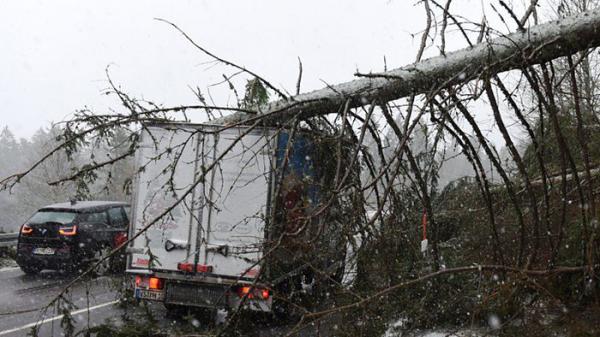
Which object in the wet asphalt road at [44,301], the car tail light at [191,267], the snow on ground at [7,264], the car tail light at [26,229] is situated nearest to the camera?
the car tail light at [191,267]

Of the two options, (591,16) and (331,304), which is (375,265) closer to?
(331,304)

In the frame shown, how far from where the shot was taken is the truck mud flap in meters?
6.98

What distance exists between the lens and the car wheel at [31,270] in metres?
11.5

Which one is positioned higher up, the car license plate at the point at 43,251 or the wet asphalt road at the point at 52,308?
the car license plate at the point at 43,251

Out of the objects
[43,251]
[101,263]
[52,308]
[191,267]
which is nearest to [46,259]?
[43,251]

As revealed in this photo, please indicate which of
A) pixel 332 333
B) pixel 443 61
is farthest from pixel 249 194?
pixel 443 61

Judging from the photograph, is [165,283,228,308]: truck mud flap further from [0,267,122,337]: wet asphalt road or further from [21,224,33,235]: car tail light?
[21,224,33,235]: car tail light

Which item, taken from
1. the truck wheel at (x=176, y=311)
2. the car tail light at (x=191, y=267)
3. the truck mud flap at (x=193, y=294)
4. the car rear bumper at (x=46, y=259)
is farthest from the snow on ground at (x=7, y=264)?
the car tail light at (x=191, y=267)

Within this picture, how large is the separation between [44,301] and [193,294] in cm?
362

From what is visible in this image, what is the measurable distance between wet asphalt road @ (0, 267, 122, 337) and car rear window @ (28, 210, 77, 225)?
1.21 m

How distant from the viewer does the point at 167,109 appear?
5.16 meters

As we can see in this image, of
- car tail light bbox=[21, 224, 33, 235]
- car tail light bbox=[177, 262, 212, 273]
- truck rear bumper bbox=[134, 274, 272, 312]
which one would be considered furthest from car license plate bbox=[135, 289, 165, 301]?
car tail light bbox=[21, 224, 33, 235]

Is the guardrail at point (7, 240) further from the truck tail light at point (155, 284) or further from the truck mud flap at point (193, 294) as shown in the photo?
the truck mud flap at point (193, 294)

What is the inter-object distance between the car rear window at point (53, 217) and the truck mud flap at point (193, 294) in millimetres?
5263
